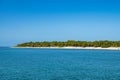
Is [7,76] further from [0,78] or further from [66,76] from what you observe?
[66,76]

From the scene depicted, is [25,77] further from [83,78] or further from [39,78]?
[83,78]

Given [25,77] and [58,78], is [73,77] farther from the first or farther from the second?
[25,77]

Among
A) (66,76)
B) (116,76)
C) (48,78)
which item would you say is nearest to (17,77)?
(48,78)

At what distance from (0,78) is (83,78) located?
11.9 meters

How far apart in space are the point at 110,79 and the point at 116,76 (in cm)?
285

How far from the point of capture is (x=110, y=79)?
39.4 metres

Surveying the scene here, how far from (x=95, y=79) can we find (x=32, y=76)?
9.48m

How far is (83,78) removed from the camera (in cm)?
3981

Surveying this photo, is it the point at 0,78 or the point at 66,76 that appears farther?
the point at 66,76

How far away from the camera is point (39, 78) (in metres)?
39.7

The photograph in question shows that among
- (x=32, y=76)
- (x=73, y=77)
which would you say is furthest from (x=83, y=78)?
(x=32, y=76)

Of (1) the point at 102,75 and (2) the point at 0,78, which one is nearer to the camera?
(2) the point at 0,78

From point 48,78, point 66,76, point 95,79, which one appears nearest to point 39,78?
point 48,78

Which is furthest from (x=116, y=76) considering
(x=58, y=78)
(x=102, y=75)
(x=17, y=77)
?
(x=17, y=77)
